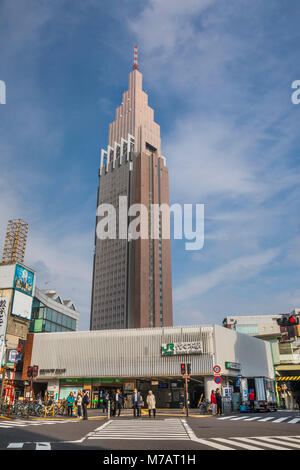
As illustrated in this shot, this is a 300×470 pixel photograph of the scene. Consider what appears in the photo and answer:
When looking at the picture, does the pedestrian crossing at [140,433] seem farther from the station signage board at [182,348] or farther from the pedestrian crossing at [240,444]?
the station signage board at [182,348]

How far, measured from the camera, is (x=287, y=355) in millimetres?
60375

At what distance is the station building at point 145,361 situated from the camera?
150 ft

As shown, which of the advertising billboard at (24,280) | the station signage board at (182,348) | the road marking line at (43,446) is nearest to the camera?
the road marking line at (43,446)

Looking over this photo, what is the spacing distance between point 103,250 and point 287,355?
95.2 meters

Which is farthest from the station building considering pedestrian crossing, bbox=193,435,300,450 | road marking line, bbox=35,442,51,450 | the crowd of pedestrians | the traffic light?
road marking line, bbox=35,442,51,450

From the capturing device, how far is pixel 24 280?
63.4 metres

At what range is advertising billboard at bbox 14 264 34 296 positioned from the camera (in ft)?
202

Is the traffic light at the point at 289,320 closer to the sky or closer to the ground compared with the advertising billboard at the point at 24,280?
closer to the ground

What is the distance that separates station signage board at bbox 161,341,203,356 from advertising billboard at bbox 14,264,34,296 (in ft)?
89.5

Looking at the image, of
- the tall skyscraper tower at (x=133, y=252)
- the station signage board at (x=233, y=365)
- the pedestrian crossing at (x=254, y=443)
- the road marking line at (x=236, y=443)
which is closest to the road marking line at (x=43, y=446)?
the pedestrian crossing at (x=254, y=443)

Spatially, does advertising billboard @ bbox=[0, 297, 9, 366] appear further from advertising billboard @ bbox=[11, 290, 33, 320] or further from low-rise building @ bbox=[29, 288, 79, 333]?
low-rise building @ bbox=[29, 288, 79, 333]

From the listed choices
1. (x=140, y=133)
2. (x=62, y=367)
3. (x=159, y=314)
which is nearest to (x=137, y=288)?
(x=159, y=314)

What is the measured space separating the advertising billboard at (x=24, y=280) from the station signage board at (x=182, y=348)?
27.3 m

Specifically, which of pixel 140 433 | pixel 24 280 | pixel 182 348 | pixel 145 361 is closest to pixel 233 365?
pixel 182 348
